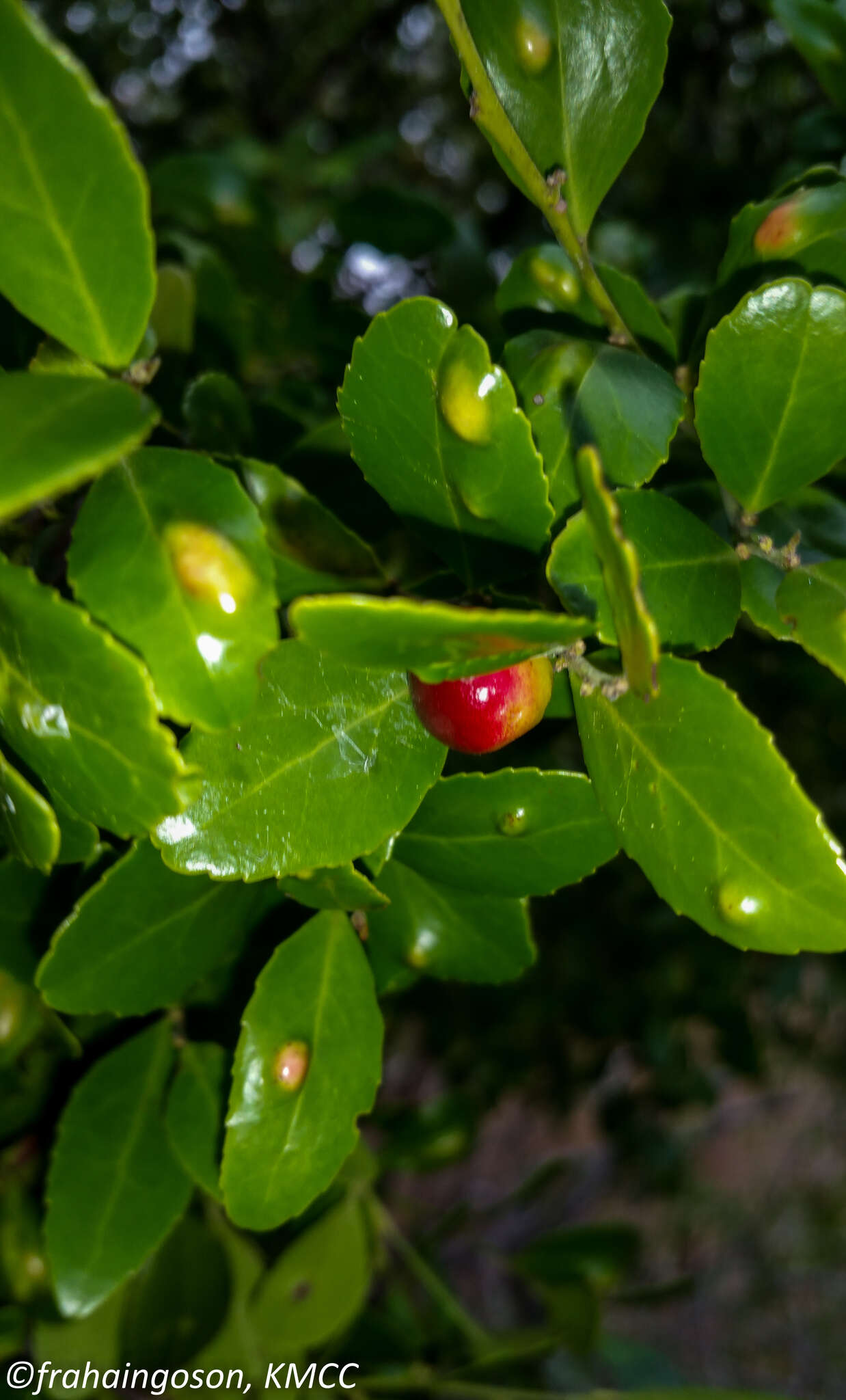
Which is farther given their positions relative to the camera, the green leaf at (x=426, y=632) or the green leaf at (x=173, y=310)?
the green leaf at (x=173, y=310)

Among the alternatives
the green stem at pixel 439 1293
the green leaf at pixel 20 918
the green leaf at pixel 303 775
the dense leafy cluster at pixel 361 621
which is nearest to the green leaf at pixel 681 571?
the dense leafy cluster at pixel 361 621

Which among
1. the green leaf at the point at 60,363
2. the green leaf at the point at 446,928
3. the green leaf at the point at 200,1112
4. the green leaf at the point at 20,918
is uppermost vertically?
the green leaf at the point at 60,363

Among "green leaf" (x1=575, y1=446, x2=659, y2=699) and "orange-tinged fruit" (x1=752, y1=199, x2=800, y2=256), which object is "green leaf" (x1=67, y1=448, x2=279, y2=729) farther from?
"orange-tinged fruit" (x1=752, y1=199, x2=800, y2=256)

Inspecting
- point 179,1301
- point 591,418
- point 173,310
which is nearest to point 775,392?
point 591,418

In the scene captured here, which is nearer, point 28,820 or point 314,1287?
point 28,820

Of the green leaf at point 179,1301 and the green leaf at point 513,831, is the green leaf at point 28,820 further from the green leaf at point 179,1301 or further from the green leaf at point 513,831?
the green leaf at point 179,1301

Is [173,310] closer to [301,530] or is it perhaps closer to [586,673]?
[301,530]

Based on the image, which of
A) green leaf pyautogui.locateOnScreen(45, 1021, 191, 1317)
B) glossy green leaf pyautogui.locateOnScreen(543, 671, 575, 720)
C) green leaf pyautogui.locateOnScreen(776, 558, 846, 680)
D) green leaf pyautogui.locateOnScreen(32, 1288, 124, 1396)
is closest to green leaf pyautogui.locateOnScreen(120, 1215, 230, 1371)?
green leaf pyautogui.locateOnScreen(32, 1288, 124, 1396)
